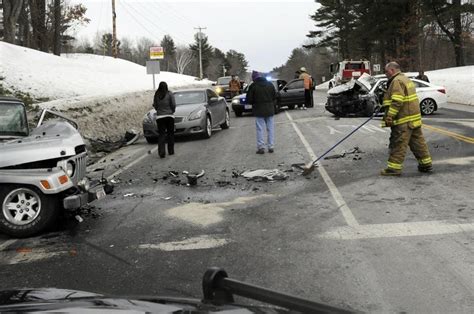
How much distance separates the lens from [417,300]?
399 cm

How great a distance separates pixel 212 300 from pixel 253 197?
18.0ft

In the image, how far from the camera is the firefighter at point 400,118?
875 cm

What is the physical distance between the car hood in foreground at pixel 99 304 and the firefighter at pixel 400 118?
7.01m

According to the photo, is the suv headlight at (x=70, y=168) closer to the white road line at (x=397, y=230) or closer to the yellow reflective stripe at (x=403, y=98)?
the white road line at (x=397, y=230)

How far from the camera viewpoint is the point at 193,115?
1517 centimetres

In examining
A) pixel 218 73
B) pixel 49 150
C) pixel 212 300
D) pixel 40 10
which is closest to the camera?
pixel 212 300

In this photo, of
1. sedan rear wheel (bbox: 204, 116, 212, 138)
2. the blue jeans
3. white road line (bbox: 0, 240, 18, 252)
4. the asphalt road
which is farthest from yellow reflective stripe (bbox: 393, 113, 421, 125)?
sedan rear wheel (bbox: 204, 116, 212, 138)

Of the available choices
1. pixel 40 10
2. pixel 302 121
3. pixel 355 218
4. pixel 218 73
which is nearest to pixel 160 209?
pixel 355 218

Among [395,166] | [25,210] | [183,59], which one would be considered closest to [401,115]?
[395,166]

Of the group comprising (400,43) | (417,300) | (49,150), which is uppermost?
(400,43)

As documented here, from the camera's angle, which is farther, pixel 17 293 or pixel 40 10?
pixel 40 10

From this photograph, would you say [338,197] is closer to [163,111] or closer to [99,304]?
[99,304]

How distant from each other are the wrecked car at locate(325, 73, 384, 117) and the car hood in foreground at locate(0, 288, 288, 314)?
1675 cm

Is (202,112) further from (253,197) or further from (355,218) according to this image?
(355,218)
